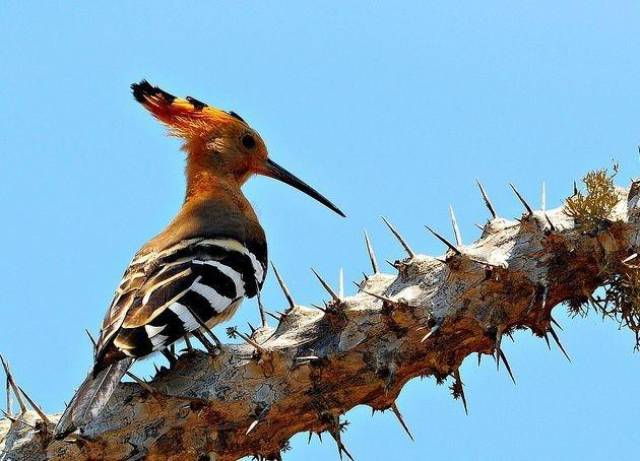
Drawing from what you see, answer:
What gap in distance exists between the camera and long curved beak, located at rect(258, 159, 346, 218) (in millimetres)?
6367

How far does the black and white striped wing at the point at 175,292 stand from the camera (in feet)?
11.6

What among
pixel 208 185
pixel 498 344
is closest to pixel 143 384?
pixel 498 344

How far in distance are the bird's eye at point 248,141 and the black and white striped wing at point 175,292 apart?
5.27 ft

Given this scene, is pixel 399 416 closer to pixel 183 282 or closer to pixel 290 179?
pixel 183 282

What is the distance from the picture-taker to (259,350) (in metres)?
3.41

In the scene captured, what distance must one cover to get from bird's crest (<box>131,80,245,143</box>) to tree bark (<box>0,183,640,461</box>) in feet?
9.55

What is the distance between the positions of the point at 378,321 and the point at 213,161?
2.92 metres

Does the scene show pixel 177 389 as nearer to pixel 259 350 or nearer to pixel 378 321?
pixel 259 350

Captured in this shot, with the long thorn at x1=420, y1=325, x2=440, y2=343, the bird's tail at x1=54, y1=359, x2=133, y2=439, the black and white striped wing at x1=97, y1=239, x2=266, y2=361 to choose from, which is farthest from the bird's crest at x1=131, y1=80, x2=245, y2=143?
the long thorn at x1=420, y1=325, x2=440, y2=343

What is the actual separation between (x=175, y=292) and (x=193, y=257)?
427 millimetres

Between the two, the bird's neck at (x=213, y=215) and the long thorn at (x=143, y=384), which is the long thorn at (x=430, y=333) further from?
the bird's neck at (x=213, y=215)

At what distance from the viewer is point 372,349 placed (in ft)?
10.9

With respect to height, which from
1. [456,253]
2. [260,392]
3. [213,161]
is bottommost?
[260,392]

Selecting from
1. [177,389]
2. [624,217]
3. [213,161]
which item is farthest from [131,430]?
[213,161]
